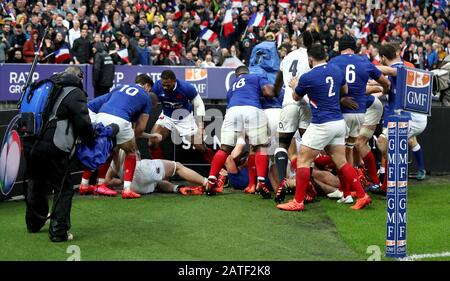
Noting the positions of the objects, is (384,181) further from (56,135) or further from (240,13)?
(240,13)

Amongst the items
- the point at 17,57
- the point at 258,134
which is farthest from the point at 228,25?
the point at 258,134

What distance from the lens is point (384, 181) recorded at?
12.7m

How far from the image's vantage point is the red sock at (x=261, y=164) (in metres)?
12.0

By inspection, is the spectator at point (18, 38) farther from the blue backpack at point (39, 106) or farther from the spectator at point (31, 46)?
the blue backpack at point (39, 106)

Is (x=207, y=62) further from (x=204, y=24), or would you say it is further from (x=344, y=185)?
(x=344, y=185)

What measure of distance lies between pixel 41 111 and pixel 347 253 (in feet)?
11.5

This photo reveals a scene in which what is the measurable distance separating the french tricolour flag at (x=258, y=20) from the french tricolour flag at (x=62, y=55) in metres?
7.06

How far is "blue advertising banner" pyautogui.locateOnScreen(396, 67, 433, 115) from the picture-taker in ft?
26.6

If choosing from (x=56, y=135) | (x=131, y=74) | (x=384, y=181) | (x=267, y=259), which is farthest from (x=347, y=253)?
(x=131, y=74)

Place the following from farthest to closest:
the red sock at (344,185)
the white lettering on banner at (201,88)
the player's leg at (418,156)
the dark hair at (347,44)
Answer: the white lettering on banner at (201,88), the player's leg at (418,156), the dark hair at (347,44), the red sock at (344,185)

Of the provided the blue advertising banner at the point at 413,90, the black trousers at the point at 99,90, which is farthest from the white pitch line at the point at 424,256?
the black trousers at the point at 99,90

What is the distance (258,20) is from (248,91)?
14873 mm

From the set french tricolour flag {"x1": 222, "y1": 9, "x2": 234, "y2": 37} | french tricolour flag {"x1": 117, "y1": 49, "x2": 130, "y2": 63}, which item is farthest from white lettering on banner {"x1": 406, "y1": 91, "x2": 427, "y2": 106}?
french tricolour flag {"x1": 222, "y1": 9, "x2": 234, "y2": 37}

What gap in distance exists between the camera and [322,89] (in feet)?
35.3
